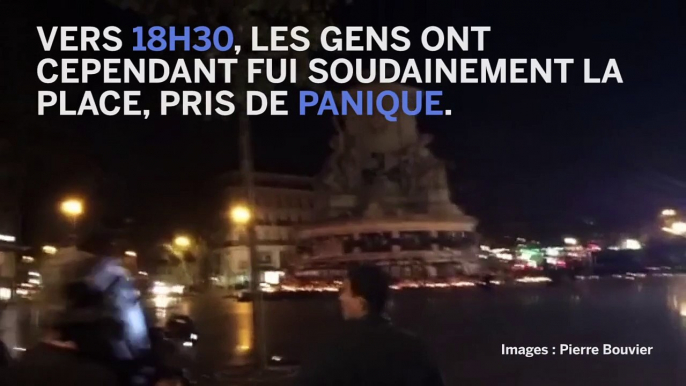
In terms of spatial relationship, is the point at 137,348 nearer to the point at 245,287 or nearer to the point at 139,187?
the point at 139,187

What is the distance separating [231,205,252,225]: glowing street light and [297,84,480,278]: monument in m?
0.81

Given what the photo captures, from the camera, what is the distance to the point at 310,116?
7.88 metres

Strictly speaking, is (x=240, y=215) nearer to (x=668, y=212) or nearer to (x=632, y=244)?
(x=632, y=244)

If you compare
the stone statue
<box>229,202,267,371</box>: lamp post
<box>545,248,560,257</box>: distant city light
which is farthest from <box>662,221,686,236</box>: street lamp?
<box>229,202,267,371</box>: lamp post

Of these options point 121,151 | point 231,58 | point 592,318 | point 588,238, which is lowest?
point 592,318

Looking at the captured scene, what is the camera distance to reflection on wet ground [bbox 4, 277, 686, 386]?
823 cm

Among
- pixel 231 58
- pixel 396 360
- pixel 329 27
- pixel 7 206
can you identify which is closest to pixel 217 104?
pixel 231 58

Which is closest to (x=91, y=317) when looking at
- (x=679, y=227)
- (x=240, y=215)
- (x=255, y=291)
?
(x=255, y=291)

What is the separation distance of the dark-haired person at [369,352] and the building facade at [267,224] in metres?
5.55

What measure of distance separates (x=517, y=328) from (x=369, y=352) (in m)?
7.94

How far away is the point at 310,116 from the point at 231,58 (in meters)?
0.82

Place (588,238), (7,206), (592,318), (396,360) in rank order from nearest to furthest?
1. (396,360)
2. (588,238)
3. (7,206)
4. (592,318)

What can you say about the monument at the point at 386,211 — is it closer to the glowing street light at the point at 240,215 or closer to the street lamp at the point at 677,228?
the glowing street light at the point at 240,215

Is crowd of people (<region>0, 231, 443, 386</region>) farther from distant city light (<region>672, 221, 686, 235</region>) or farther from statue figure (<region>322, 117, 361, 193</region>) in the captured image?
distant city light (<region>672, 221, 686, 235</region>)
